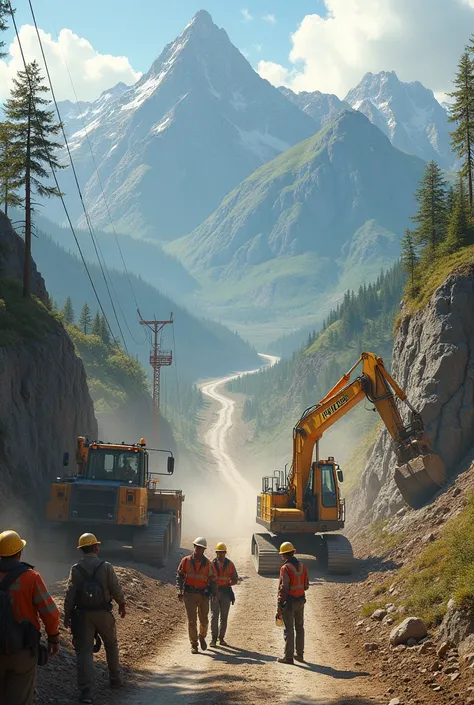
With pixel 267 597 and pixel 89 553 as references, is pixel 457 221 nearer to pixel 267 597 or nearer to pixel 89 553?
pixel 267 597

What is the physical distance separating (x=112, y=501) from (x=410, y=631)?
13983mm

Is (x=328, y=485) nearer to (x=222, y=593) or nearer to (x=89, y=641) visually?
(x=222, y=593)

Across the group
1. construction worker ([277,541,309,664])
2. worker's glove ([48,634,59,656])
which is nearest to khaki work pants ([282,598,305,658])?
construction worker ([277,541,309,664])

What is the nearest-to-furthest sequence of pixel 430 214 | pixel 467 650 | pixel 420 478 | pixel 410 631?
pixel 467 650 < pixel 410 631 < pixel 420 478 < pixel 430 214

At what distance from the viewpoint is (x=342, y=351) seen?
16625cm

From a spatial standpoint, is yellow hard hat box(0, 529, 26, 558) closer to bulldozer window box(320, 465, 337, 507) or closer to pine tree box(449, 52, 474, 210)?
bulldozer window box(320, 465, 337, 507)

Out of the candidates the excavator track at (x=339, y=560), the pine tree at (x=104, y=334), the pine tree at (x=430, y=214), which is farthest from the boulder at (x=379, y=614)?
the pine tree at (x=104, y=334)

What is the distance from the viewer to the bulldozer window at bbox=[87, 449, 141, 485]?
2859cm

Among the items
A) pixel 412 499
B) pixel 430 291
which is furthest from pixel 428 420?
pixel 430 291

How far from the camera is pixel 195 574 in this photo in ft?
54.0

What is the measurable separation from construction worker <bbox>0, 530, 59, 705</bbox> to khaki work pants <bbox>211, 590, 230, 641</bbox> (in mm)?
7911

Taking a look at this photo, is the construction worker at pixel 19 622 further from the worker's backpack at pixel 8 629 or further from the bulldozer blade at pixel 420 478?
the bulldozer blade at pixel 420 478

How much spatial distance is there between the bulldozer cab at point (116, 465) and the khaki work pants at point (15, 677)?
19.2 m

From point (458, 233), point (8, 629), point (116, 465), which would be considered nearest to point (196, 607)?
point (8, 629)
